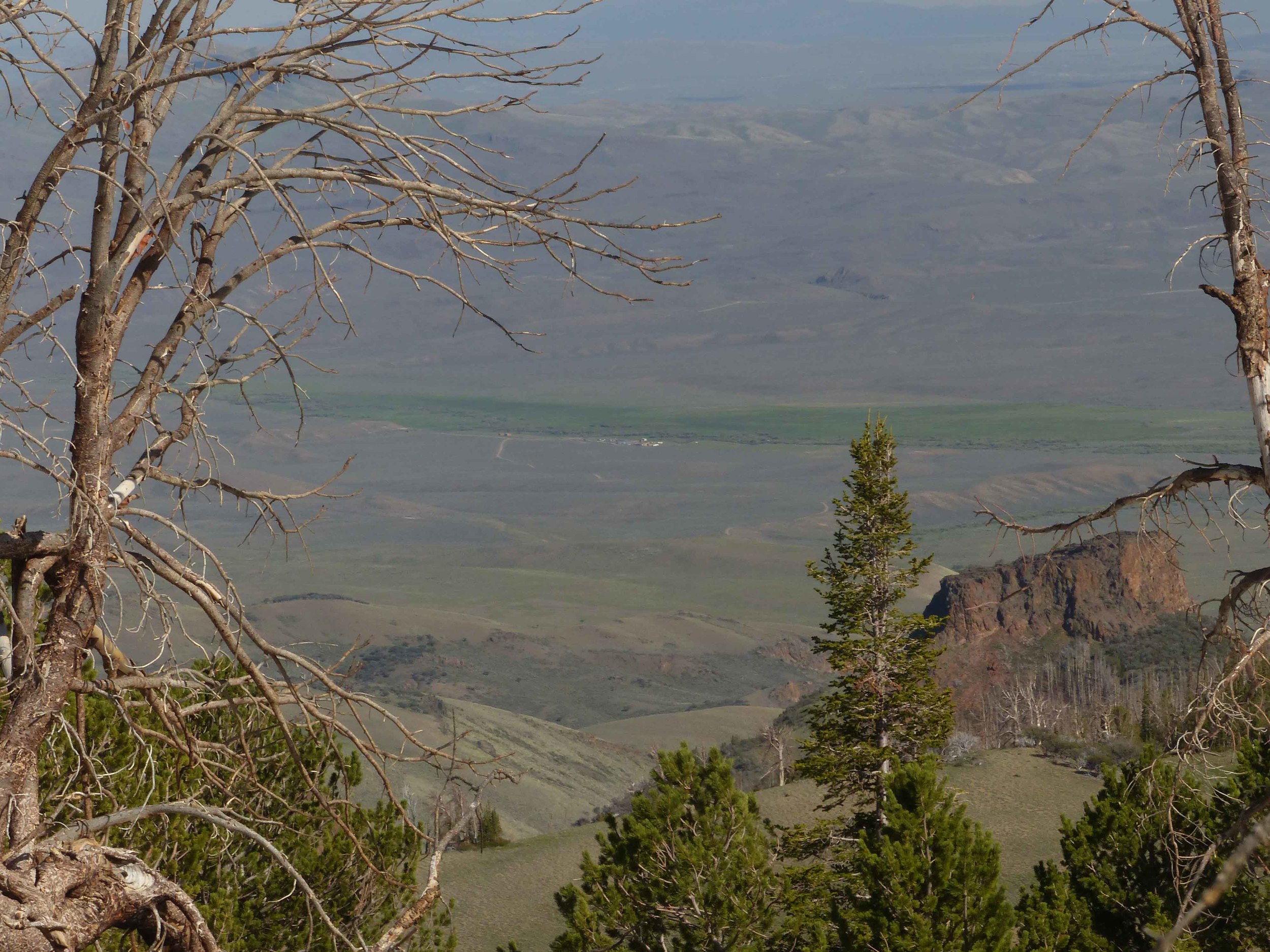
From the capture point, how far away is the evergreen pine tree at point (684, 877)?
1527 cm

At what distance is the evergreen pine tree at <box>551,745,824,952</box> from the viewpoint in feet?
50.1

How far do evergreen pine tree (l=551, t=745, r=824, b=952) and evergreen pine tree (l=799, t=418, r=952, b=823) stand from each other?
13.0 ft

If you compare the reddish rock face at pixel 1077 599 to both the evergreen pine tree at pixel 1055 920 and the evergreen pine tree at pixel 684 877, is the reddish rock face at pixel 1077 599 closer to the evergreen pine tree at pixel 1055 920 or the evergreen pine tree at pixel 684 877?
the evergreen pine tree at pixel 684 877

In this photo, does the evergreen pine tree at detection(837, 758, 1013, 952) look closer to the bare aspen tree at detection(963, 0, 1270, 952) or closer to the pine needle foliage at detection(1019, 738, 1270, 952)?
the pine needle foliage at detection(1019, 738, 1270, 952)

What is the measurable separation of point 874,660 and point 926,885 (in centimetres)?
811

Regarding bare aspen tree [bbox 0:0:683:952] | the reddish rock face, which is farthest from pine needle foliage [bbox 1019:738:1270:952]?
the reddish rock face

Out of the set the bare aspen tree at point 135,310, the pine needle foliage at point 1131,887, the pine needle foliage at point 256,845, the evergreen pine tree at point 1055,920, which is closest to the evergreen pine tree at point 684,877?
the pine needle foliage at point 256,845

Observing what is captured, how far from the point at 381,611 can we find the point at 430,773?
5400cm

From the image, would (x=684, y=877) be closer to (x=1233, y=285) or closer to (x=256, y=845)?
(x=256, y=845)

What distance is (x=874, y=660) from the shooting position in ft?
67.9

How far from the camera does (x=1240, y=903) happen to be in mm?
14133

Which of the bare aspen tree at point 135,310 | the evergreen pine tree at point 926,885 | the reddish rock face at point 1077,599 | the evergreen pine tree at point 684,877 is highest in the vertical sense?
the bare aspen tree at point 135,310

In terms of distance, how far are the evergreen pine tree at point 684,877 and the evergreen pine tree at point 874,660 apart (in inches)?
156

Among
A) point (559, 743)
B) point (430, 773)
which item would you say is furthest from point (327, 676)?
point (559, 743)
